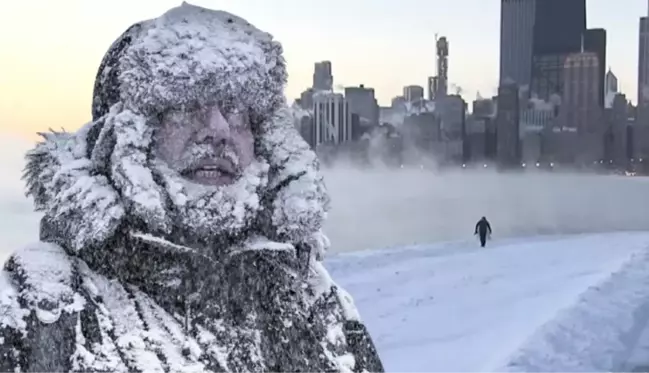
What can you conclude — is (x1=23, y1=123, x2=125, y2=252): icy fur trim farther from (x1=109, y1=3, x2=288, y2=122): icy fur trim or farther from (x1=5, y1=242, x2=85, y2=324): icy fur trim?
(x1=109, y1=3, x2=288, y2=122): icy fur trim

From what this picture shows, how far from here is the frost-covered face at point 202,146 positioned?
5.24 feet

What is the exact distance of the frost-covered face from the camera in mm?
1596

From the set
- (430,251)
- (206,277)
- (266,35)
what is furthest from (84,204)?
(430,251)

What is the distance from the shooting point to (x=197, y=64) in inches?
64.1

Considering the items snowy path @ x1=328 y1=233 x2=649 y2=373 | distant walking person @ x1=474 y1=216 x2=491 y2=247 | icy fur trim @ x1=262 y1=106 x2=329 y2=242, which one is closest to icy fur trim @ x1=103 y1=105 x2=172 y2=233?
icy fur trim @ x1=262 y1=106 x2=329 y2=242

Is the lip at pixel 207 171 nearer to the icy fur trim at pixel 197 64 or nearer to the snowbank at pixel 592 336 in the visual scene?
the icy fur trim at pixel 197 64

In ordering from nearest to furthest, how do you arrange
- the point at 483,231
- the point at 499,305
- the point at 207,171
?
1. the point at 207,171
2. the point at 499,305
3. the point at 483,231

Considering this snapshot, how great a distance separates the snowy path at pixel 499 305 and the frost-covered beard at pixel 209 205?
6376 mm

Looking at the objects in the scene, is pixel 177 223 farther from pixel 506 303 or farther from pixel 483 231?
pixel 483 231

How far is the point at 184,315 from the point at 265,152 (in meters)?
0.38

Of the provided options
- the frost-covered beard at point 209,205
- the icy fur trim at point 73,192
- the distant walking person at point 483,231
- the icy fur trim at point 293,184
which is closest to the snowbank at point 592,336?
the icy fur trim at point 293,184

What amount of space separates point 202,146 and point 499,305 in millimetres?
10737

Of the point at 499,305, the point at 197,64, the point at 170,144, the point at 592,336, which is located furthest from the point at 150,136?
the point at 499,305

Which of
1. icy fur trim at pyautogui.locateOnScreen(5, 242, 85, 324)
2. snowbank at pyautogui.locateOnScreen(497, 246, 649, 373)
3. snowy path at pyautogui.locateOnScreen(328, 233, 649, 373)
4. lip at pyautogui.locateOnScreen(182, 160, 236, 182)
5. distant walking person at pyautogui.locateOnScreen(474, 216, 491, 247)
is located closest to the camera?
icy fur trim at pyautogui.locateOnScreen(5, 242, 85, 324)
